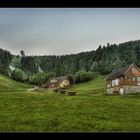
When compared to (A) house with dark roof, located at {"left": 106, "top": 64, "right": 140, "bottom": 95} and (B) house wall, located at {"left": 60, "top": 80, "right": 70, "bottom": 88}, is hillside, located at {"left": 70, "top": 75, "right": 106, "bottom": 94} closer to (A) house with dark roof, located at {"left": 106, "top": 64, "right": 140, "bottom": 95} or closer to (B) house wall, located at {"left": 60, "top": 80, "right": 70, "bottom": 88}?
(A) house with dark roof, located at {"left": 106, "top": 64, "right": 140, "bottom": 95}

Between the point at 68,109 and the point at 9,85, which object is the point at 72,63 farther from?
the point at 9,85

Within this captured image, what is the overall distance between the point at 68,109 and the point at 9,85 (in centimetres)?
163

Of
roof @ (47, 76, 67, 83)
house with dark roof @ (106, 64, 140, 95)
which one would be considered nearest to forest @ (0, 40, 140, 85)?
roof @ (47, 76, 67, 83)

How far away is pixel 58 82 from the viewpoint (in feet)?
25.7

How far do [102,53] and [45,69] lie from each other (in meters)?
1.48

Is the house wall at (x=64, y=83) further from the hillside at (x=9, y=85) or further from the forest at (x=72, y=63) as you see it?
the hillside at (x=9, y=85)

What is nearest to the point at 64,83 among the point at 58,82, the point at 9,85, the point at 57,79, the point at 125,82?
the point at 58,82

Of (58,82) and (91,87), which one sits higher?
(58,82)

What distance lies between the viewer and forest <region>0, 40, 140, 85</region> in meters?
7.05

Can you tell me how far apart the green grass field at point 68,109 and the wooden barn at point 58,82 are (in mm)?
233

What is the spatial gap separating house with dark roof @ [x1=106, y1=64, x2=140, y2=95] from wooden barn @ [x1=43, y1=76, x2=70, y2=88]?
1.13m

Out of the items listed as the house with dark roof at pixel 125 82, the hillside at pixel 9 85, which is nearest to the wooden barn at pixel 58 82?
the hillside at pixel 9 85
